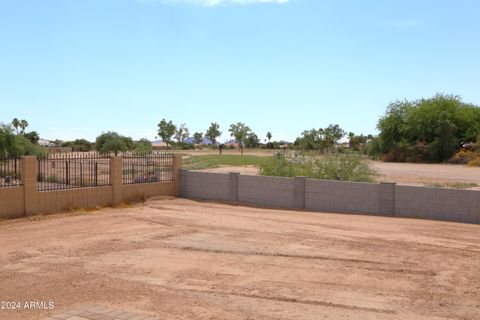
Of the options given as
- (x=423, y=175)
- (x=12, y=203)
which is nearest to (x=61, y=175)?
(x=12, y=203)

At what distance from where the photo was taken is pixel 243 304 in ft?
28.0

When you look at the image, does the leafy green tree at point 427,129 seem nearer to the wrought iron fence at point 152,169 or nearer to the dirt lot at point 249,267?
the wrought iron fence at point 152,169

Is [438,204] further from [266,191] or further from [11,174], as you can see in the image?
[11,174]

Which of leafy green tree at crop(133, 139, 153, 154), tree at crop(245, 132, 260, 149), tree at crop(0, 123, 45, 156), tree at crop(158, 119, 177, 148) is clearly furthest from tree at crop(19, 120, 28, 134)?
tree at crop(0, 123, 45, 156)

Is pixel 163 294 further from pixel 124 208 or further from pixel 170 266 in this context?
pixel 124 208

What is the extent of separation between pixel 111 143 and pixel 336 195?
53715 millimetres

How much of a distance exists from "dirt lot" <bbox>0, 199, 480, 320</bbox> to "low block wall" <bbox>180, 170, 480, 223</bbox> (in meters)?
0.84

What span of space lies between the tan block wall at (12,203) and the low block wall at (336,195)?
28.6 feet

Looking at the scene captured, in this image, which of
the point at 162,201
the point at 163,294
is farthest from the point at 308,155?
the point at 163,294

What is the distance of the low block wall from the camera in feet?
57.9

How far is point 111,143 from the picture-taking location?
70125 mm

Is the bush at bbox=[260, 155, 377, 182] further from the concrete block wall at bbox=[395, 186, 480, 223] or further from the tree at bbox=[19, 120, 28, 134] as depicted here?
the tree at bbox=[19, 120, 28, 134]

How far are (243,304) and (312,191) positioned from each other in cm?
1313

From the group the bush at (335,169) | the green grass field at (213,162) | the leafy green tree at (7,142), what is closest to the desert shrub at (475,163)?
the green grass field at (213,162)
